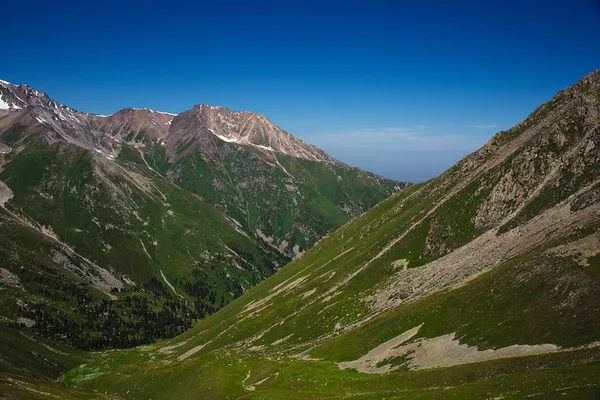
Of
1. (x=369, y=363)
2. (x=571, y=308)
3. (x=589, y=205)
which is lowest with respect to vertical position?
(x=369, y=363)

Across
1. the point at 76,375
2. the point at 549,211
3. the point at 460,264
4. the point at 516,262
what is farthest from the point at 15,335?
the point at 549,211

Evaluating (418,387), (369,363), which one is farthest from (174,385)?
(418,387)

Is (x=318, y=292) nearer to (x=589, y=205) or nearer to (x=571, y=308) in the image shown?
(x=589, y=205)

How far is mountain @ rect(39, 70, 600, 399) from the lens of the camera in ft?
182

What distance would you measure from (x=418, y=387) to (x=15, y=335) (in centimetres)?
17324

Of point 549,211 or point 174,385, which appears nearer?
point 174,385

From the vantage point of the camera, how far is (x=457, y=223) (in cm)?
13200

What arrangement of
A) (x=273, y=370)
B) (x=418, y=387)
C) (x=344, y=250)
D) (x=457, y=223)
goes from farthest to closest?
(x=344, y=250) < (x=457, y=223) < (x=273, y=370) < (x=418, y=387)

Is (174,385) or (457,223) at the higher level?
(457,223)

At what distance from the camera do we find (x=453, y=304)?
80500 millimetres

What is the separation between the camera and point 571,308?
58562 mm

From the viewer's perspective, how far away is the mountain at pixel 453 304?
5556cm

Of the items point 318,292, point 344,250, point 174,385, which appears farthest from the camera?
point 344,250

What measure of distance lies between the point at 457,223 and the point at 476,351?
74576 millimetres
